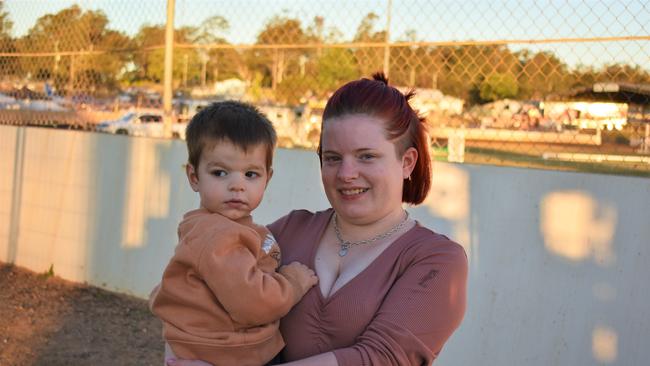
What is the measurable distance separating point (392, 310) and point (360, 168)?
421 millimetres

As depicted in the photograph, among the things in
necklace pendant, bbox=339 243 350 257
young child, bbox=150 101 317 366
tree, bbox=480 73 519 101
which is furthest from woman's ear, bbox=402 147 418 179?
tree, bbox=480 73 519 101

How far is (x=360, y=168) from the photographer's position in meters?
2.24

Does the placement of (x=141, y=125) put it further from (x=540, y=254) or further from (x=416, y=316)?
(x=416, y=316)

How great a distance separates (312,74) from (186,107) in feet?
4.22

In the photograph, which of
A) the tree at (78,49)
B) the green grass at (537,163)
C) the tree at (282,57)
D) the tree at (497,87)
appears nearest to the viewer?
the green grass at (537,163)

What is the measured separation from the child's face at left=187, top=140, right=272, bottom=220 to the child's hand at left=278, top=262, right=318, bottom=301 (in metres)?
0.21

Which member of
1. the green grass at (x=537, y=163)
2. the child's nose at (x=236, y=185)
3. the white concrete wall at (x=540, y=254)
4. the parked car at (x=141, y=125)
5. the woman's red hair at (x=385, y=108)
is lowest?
the white concrete wall at (x=540, y=254)

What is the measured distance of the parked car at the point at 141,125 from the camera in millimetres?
6780

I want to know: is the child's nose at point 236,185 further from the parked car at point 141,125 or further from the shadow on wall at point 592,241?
the parked car at point 141,125

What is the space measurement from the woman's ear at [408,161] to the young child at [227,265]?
0.40 m

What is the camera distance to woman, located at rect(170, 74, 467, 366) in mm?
2031

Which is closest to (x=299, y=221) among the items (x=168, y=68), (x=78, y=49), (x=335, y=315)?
(x=335, y=315)

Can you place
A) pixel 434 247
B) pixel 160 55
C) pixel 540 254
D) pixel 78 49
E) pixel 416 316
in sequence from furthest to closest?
pixel 78 49 → pixel 160 55 → pixel 540 254 → pixel 434 247 → pixel 416 316

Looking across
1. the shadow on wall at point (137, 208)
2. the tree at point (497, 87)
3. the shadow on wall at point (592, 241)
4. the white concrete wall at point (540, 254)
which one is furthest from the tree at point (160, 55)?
the shadow on wall at point (592, 241)
